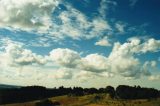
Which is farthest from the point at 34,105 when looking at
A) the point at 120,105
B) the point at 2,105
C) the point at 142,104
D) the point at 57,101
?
the point at 142,104

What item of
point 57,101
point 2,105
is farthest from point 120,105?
point 2,105

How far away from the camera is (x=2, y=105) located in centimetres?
19375

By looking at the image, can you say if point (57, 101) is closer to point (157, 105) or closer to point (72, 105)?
point (72, 105)

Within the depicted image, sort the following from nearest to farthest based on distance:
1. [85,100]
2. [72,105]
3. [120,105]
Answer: [120,105] < [72,105] < [85,100]

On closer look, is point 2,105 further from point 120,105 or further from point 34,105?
point 120,105

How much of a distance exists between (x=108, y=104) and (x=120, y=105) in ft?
25.1

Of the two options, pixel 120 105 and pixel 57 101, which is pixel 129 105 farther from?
pixel 57 101

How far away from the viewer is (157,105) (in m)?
159

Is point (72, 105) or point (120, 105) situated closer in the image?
point (120, 105)

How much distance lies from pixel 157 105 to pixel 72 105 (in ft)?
178

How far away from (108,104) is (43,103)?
157 feet

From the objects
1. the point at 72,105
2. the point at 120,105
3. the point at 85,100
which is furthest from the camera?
the point at 85,100

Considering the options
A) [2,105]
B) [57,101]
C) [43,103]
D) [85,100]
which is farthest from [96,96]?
[2,105]

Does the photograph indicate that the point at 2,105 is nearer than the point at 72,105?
No
